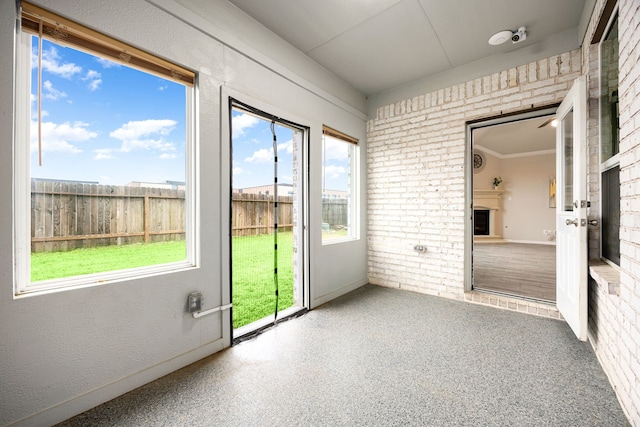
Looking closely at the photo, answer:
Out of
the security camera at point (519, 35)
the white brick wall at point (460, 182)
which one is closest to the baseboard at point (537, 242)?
the white brick wall at point (460, 182)

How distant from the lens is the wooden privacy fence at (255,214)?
2471 millimetres

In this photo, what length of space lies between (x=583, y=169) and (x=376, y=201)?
233cm

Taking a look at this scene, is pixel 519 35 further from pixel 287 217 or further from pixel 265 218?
pixel 265 218

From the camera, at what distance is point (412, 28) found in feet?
8.69

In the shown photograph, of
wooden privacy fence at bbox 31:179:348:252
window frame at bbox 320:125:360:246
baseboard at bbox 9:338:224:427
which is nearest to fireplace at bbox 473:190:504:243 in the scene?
window frame at bbox 320:125:360:246

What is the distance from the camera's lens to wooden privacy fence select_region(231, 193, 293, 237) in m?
2.47

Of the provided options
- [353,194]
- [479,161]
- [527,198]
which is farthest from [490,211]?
[353,194]

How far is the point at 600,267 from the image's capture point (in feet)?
6.57

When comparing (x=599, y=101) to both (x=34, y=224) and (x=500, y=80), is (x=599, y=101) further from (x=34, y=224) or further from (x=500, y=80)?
(x=34, y=224)

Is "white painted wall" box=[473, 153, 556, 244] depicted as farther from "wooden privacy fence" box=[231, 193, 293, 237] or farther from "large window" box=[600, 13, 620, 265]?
"wooden privacy fence" box=[231, 193, 293, 237]

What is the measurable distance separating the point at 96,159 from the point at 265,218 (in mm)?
1409

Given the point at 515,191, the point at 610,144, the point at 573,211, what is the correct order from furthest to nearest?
the point at 515,191 → the point at 573,211 → the point at 610,144

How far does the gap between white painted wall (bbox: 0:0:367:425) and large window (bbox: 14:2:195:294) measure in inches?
4.0

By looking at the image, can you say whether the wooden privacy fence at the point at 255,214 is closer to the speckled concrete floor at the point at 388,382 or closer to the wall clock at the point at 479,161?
the speckled concrete floor at the point at 388,382
